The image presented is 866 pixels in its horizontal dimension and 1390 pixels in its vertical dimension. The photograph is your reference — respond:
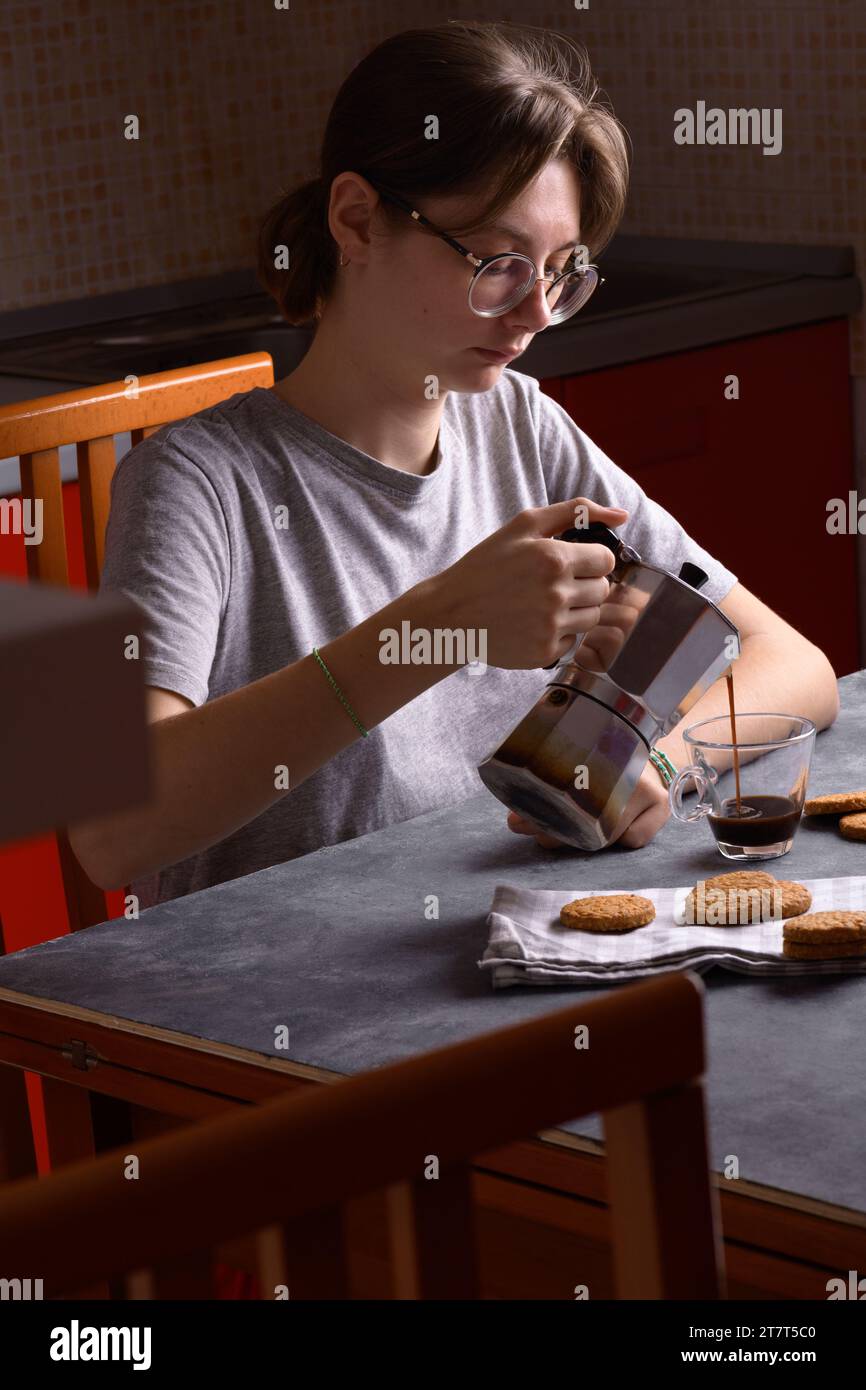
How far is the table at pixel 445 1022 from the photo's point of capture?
854mm

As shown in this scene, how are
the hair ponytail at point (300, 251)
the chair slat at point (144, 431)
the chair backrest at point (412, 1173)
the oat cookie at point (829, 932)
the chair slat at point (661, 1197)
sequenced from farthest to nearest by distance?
→ the chair slat at point (144, 431) < the hair ponytail at point (300, 251) < the oat cookie at point (829, 932) < the chair slat at point (661, 1197) < the chair backrest at point (412, 1173)

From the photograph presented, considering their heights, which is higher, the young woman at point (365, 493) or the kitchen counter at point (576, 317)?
the kitchen counter at point (576, 317)

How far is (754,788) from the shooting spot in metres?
1.27

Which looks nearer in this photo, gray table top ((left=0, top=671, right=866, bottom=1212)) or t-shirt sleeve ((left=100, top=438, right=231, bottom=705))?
gray table top ((left=0, top=671, right=866, bottom=1212))

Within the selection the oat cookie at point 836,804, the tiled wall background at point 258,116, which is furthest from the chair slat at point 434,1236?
the tiled wall background at point 258,116

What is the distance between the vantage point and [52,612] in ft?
0.90

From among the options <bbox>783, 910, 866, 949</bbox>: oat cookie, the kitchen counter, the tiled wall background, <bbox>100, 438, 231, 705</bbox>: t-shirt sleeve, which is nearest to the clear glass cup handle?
<bbox>783, 910, 866, 949</bbox>: oat cookie

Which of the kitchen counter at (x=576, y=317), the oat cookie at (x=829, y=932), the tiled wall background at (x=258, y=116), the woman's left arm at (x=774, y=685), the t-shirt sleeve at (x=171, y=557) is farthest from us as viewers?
the tiled wall background at (x=258, y=116)

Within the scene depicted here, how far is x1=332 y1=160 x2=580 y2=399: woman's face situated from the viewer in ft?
4.76

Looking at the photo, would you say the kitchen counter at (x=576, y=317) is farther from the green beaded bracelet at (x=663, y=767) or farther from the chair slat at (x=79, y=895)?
the green beaded bracelet at (x=663, y=767)

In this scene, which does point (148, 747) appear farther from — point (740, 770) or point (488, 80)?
point (488, 80)

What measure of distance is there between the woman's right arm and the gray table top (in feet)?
0.20

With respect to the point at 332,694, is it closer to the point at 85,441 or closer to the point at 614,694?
the point at 614,694

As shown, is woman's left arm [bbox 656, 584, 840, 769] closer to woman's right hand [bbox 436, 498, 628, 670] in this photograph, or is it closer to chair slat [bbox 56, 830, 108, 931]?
woman's right hand [bbox 436, 498, 628, 670]
